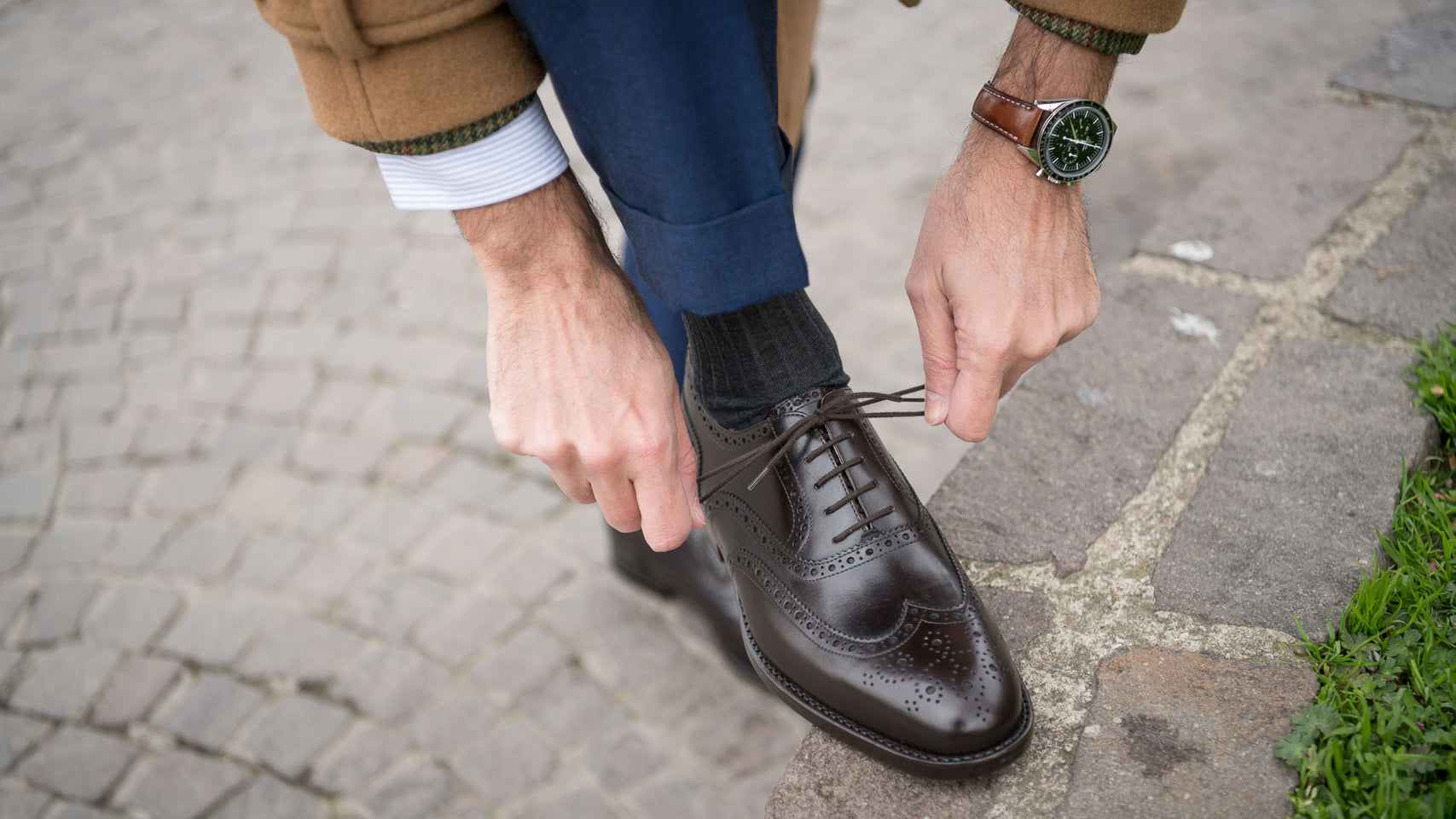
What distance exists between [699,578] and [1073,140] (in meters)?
1.16

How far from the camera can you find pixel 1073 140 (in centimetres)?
119

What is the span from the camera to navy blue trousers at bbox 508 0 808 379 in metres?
0.98

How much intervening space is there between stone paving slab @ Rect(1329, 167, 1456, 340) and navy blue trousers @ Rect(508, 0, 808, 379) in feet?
4.13

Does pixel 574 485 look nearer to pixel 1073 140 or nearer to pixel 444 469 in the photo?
pixel 1073 140

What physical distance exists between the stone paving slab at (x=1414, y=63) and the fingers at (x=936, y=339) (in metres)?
1.81

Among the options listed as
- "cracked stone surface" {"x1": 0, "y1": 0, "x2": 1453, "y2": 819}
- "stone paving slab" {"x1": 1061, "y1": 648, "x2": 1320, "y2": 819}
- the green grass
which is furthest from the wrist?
the green grass

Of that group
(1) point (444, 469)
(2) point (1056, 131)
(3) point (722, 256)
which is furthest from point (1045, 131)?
(1) point (444, 469)

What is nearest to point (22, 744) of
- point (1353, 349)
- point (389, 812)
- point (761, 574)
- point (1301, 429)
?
point (389, 812)

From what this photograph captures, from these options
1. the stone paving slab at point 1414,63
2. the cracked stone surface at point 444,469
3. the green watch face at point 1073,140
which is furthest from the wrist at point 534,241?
the stone paving slab at point 1414,63

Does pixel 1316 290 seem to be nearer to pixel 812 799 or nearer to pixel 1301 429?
pixel 1301 429

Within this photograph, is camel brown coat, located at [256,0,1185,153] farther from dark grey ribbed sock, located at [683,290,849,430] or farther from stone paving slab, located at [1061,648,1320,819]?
stone paving slab, located at [1061,648,1320,819]

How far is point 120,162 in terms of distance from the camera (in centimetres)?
412

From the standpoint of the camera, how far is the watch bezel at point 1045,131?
3.89 ft

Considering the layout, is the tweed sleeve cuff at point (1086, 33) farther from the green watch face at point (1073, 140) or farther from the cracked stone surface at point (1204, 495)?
the cracked stone surface at point (1204, 495)
